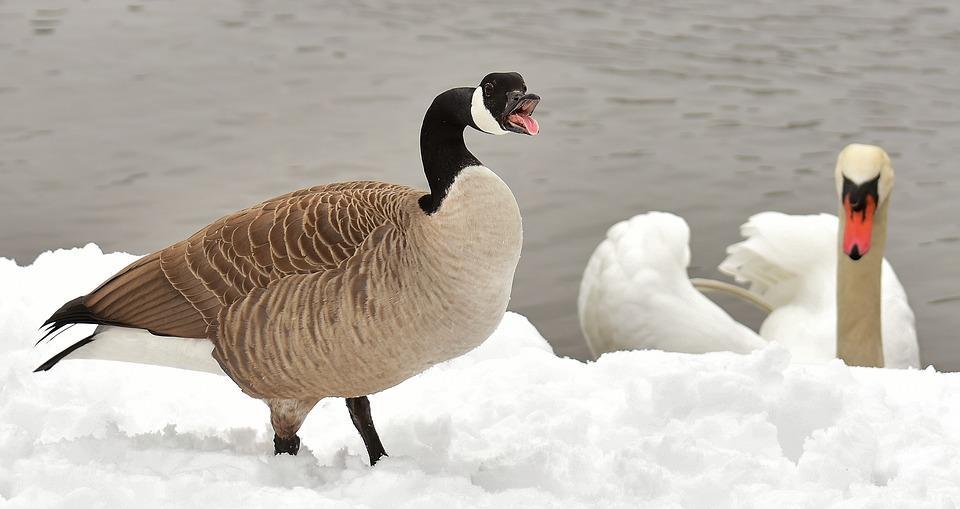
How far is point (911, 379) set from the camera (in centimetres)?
477

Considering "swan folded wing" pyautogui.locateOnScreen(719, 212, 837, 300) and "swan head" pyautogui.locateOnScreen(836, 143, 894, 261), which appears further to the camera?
"swan folded wing" pyautogui.locateOnScreen(719, 212, 837, 300)

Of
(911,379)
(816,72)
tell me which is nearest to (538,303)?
(911,379)

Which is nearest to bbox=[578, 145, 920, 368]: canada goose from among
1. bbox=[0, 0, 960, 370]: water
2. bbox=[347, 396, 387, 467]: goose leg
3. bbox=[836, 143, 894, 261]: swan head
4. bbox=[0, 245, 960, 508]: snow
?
bbox=[836, 143, 894, 261]: swan head

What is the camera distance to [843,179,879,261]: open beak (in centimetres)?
653

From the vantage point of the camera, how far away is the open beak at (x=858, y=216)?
257 inches

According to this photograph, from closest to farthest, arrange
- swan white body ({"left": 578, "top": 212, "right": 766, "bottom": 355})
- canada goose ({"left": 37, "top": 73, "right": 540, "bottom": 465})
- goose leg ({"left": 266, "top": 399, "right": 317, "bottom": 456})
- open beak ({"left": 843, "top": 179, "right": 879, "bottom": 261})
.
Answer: canada goose ({"left": 37, "top": 73, "right": 540, "bottom": 465})
goose leg ({"left": 266, "top": 399, "right": 317, "bottom": 456})
open beak ({"left": 843, "top": 179, "right": 879, "bottom": 261})
swan white body ({"left": 578, "top": 212, "right": 766, "bottom": 355})

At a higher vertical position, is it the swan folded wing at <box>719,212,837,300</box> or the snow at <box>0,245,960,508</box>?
the snow at <box>0,245,960,508</box>

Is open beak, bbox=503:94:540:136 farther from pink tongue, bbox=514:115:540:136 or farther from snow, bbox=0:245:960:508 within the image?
snow, bbox=0:245:960:508

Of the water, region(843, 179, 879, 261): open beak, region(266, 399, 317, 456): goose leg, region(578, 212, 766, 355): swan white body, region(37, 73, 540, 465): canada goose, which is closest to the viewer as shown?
region(37, 73, 540, 465): canada goose

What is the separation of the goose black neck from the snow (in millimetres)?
897

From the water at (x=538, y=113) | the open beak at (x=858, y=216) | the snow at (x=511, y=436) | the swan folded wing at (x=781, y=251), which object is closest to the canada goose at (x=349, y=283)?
the snow at (x=511, y=436)

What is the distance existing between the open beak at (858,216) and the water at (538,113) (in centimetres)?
207

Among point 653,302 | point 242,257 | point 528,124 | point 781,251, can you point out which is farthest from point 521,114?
point 781,251

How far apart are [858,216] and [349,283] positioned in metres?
3.96
